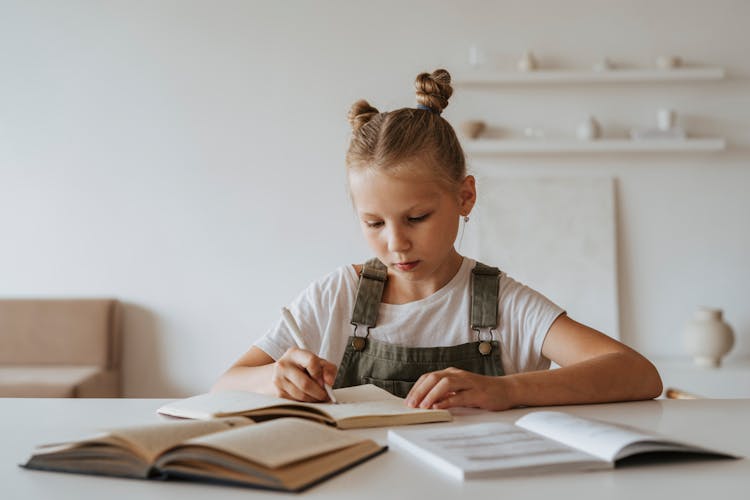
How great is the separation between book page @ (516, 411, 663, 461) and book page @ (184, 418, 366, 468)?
229mm

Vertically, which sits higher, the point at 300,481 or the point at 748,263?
the point at 748,263

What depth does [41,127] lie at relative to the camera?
4020 mm

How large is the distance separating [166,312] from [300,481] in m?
3.27

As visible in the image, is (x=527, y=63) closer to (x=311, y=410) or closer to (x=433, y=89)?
(x=433, y=89)

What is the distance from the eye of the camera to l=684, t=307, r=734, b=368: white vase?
3.62 meters

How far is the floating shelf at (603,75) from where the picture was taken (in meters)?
3.77

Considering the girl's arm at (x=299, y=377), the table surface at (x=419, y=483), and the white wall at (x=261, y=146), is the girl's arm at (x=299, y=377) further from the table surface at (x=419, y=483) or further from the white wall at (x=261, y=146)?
the white wall at (x=261, y=146)

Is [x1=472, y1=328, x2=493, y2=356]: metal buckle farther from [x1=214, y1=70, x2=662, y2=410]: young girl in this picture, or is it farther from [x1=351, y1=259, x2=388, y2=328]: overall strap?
[x1=351, y1=259, x2=388, y2=328]: overall strap

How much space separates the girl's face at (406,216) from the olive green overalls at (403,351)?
5.8 inches

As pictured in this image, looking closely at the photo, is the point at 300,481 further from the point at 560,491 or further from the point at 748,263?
the point at 748,263

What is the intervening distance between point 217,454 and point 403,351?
832mm

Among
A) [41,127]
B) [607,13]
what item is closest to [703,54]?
[607,13]

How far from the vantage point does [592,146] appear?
3797mm

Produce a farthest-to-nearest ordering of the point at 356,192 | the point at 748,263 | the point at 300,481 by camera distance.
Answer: the point at 748,263, the point at 356,192, the point at 300,481
